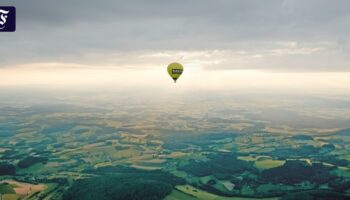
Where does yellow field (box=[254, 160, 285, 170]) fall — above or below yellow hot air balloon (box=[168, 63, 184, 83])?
below

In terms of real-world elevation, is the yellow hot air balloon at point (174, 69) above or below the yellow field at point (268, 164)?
above

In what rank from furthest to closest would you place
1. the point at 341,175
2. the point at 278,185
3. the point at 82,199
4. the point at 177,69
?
the point at 341,175
the point at 278,185
the point at 82,199
the point at 177,69

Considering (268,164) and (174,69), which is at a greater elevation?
(174,69)

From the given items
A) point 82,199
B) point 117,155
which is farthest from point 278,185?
point 117,155

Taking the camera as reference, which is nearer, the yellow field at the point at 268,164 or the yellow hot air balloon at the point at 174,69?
the yellow hot air balloon at the point at 174,69

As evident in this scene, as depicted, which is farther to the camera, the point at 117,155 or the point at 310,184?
the point at 117,155

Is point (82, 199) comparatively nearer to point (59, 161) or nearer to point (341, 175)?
point (59, 161)

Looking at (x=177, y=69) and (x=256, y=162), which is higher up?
(x=177, y=69)

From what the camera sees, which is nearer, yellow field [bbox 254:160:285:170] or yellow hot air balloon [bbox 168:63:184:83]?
yellow hot air balloon [bbox 168:63:184:83]

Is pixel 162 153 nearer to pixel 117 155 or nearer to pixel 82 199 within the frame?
pixel 117 155

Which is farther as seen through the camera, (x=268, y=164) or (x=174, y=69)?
(x=268, y=164)

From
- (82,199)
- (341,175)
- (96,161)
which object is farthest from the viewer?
(96,161)
